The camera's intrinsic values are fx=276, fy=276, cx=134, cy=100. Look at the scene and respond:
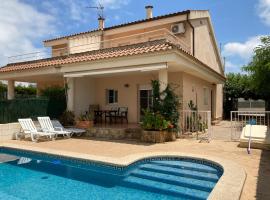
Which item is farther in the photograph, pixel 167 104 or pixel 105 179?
pixel 167 104

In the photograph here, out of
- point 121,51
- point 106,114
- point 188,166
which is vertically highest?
point 121,51

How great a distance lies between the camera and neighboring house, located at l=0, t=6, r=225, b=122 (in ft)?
60.1

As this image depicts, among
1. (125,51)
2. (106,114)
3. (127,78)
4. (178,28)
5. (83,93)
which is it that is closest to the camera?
(125,51)

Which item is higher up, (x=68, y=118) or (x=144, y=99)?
(x=144, y=99)

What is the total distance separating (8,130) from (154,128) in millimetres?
10654

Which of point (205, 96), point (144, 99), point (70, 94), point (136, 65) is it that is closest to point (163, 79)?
point (136, 65)

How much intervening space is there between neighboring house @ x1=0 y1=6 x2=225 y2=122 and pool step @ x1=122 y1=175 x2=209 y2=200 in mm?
8312

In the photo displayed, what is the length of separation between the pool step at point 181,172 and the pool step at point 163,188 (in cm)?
115

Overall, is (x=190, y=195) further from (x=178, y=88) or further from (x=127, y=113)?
(x=127, y=113)

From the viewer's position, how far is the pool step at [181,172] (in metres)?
10.7

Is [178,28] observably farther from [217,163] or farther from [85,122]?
[217,163]

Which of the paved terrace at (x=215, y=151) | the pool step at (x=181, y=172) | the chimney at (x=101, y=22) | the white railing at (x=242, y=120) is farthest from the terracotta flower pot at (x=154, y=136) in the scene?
the chimney at (x=101, y=22)

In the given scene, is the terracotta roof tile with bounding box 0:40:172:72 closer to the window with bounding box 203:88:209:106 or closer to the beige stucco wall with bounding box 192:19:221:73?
the beige stucco wall with bounding box 192:19:221:73

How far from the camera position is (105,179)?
11250 millimetres
